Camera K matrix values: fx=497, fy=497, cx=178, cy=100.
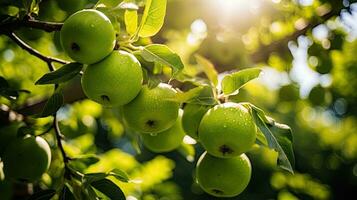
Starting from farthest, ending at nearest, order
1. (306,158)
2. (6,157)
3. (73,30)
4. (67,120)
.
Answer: (306,158) → (67,120) → (6,157) → (73,30)

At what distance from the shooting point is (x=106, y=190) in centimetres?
137

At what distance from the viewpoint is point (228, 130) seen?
124 cm

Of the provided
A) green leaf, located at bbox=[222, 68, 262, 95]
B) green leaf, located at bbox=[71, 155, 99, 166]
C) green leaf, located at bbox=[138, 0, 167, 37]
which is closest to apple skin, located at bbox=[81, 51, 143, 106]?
green leaf, located at bbox=[138, 0, 167, 37]

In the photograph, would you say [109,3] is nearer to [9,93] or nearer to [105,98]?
[105,98]

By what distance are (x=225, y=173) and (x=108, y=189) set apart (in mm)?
325

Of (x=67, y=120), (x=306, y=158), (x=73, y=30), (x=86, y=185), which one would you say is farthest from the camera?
(x=306, y=158)

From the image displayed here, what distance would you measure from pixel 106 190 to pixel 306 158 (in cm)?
806

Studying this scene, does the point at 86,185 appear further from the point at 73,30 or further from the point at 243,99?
the point at 243,99

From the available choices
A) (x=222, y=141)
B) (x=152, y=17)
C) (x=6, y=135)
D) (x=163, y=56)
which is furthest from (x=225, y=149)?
(x=6, y=135)

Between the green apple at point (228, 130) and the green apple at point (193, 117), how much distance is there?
0.12 meters

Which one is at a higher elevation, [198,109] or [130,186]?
[198,109]

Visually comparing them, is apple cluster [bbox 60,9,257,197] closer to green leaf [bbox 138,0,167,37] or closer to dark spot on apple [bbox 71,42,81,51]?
dark spot on apple [bbox 71,42,81,51]

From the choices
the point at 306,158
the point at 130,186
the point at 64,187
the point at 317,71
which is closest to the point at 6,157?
the point at 64,187

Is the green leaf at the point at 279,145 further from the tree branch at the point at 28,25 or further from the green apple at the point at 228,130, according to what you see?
the tree branch at the point at 28,25
